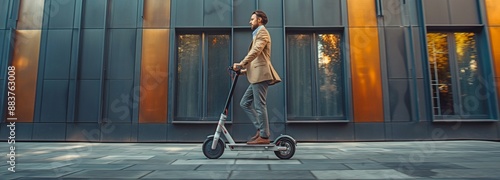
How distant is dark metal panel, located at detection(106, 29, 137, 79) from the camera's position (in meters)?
7.73

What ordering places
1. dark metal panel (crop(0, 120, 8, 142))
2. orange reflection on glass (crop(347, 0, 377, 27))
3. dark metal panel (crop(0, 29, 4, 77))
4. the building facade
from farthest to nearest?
orange reflection on glass (crop(347, 0, 377, 27)) < dark metal panel (crop(0, 29, 4, 77)) < the building facade < dark metal panel (crop(0, 120, 8, 142))

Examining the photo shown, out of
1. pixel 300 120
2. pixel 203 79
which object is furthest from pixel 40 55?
pixel 300 120

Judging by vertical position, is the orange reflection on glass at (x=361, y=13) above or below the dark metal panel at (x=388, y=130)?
above

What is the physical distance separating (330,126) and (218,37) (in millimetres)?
3946

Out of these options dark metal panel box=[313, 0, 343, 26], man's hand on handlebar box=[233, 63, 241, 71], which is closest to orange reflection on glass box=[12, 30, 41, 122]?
man's hand on handlebar box=[233, 63, 241, 71]

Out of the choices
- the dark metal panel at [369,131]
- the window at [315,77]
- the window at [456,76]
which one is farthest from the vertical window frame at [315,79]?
the window at [456,76]

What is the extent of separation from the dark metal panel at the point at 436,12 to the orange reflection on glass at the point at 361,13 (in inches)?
58.2

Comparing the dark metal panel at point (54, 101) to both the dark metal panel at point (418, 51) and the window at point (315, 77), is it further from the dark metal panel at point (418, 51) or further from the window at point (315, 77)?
the dark metal panel at point (418, 51)

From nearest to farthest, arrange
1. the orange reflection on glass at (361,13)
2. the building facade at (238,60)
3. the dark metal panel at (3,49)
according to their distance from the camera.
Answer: the building facade at (238,60)
the dark metal panel at (3,49)
the orange reflection on glass at (361,13)

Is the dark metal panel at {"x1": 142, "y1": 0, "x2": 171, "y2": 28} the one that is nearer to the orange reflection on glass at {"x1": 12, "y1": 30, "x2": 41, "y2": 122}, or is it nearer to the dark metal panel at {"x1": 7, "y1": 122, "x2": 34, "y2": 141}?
the orange reflection on glass at {"x1": 12, "y1": 30, "x2": 41, "y2": 122}

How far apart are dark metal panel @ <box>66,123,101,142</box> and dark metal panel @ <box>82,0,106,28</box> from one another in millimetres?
2711

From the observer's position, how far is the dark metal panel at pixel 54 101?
759 cm

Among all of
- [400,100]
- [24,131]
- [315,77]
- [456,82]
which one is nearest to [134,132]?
[24,131]

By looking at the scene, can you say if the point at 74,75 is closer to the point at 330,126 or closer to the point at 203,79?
the point at 203,79
